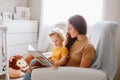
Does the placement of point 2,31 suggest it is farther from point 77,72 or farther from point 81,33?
point 77,72

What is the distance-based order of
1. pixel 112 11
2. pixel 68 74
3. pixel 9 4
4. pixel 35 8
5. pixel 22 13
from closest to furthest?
pixel 68 74, pixel 112 11, pixel 9 4, pixel 22 13, pixel 35 8

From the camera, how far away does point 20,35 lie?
9.88 feet

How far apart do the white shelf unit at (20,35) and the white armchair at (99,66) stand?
132cm

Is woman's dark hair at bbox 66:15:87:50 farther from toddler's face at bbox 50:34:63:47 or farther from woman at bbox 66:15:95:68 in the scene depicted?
toddler's face at bbox 50:34:63:47

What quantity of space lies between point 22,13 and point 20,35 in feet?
1.43

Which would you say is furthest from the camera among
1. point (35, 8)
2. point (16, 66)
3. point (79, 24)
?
point (35, 8)

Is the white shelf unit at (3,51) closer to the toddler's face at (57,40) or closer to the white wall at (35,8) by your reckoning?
the toddler's face at (57,40)

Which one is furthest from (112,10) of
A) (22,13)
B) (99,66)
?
(22,13)

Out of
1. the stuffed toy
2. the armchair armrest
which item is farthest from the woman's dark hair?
the stuffed toy

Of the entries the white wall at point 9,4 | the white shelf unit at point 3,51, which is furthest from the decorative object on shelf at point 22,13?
the white shelf unit at point 3,51

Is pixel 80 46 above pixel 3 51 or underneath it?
above

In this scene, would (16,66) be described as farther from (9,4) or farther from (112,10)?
(112,10)

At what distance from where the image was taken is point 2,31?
7.42ft

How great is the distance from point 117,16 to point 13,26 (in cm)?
149
